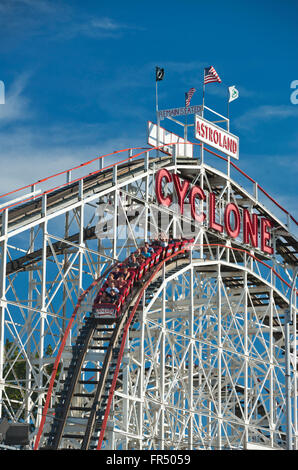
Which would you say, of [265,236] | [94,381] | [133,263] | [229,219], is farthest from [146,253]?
[265,236]

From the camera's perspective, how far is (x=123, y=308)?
32.7 m

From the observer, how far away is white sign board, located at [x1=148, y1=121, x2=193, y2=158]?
139ft

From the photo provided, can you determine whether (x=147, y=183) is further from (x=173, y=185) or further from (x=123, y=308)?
(x=123, y=308)

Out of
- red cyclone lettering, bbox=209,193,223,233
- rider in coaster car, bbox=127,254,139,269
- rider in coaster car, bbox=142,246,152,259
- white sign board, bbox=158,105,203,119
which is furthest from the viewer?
white sign board, bbox=158,105,203,119

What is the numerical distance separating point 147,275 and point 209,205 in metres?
8.76

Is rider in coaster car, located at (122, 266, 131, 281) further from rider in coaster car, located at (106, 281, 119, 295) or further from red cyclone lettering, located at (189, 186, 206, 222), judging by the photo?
red cyclone lettering, located at (189, 186, 206, 222)

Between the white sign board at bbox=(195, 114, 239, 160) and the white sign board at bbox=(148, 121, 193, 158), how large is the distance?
101cm

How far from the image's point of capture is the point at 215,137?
144 ft

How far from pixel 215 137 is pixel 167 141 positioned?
7.43ft

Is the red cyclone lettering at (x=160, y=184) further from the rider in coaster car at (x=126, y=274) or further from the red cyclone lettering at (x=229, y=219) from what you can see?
the rider in coaster car at (x=126, y=274)

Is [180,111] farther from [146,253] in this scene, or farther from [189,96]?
[146,253]

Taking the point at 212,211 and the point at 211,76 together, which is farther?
the point at 211,76

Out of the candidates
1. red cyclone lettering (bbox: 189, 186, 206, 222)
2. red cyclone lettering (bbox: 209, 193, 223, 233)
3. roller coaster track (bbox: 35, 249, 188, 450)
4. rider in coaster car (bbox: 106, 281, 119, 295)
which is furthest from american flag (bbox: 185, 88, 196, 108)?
rider in coaster car (bbox: 106, 281, 119, 295)
